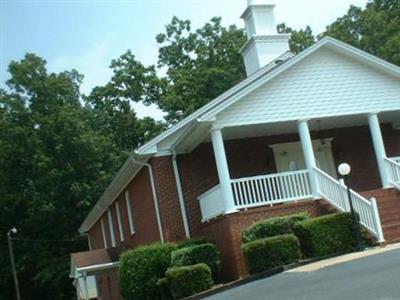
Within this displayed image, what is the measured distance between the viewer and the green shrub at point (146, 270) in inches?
692

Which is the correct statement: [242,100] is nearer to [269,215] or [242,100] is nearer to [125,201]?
[269,215]

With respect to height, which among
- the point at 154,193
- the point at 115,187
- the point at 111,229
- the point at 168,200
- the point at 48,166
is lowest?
the point at 111,229

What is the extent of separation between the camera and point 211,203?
19.0 metres

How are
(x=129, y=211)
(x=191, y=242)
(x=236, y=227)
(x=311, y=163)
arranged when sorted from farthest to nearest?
(x=129, y=211) → (x=311, y=163) → (x=191, y=242) → (x=236, y=227)

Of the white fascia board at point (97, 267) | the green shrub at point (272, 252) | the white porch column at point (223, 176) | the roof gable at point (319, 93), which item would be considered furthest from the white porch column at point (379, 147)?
the white fascia board at point (97, 267)

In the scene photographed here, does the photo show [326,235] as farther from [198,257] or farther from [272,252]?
[198,257]

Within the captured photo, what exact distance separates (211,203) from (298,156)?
4705 mm

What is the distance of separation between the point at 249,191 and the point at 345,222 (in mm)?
3308

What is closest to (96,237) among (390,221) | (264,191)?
(264,191)

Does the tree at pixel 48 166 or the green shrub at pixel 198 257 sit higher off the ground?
the tree at pixel 48 166

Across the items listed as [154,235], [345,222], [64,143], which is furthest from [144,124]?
[345,222]

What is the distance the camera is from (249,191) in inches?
727

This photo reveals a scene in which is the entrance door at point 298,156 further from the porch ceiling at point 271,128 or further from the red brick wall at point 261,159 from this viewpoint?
the porch ceiling at point 271,128

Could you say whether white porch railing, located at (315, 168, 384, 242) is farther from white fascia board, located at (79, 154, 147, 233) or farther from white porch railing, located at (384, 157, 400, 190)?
white fascia board, located at (79, 154, 147, 233)
